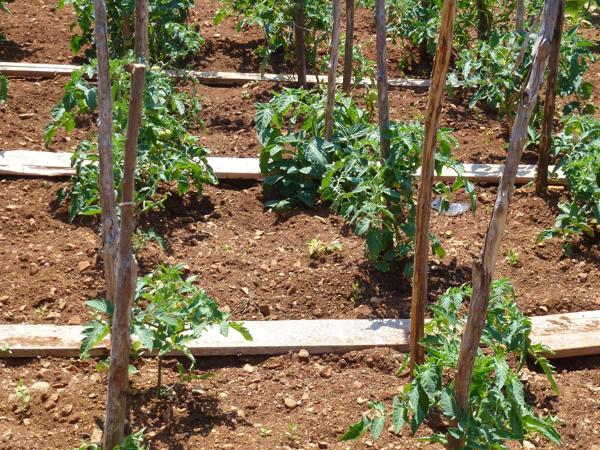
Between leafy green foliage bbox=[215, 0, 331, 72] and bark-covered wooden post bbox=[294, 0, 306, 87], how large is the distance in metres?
0.05

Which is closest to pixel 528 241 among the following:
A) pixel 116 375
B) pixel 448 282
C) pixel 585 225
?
pixel 585 225

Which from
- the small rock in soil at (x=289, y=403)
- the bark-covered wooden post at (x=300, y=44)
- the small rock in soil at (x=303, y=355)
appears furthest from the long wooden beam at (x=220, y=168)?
the small rock in soil at (x=289, y=403)

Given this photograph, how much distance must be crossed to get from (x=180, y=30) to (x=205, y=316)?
3.87 metres

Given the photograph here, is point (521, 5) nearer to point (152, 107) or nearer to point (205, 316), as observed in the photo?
point (152, 107)

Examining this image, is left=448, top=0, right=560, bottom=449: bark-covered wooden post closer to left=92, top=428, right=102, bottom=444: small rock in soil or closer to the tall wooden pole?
the tall wooden pole

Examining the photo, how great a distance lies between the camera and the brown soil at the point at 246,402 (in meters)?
3.85

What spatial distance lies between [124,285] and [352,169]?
7.15 ft

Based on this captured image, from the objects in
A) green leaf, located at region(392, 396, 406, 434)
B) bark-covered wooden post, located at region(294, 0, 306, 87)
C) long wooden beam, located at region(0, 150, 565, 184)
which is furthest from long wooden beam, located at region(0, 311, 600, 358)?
bark-covered wooden post, located at region(294, 0, 306, 87)

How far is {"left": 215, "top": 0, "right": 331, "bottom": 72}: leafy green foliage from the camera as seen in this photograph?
7.31 meters

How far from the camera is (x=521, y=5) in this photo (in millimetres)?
6934

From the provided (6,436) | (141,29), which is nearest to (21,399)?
Answer: (6,436)

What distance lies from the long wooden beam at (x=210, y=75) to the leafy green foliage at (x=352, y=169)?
4.72 feet

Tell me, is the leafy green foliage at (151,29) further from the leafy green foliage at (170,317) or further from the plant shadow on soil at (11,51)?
the leafy green foliage at (170,317)

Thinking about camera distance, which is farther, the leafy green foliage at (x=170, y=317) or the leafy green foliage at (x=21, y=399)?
the leafy green foliage at (x=21, y=399)
